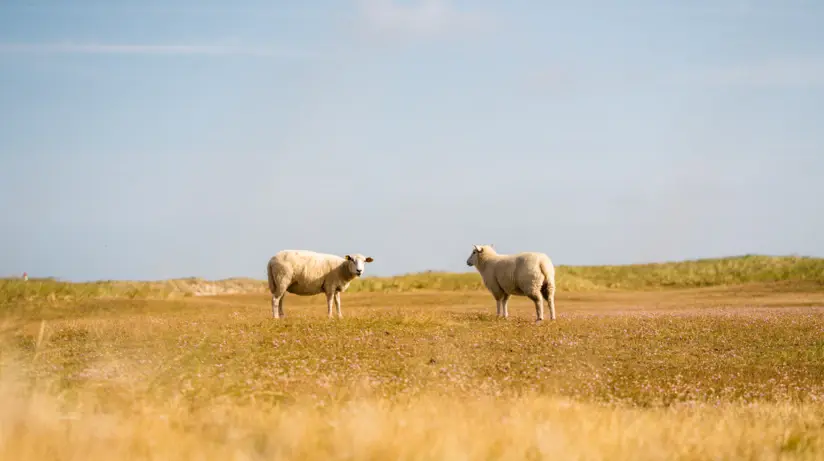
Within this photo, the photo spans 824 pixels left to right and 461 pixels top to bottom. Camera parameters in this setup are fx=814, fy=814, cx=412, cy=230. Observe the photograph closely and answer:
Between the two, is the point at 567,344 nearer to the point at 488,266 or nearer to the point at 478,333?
the point at 478,333

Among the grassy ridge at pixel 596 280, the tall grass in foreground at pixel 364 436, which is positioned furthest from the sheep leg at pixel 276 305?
the grassy ridge at pixel 596 280

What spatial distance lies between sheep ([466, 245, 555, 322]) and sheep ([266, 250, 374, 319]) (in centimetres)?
415

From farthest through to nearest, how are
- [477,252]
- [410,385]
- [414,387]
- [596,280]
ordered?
1. [596,280]
2. [477,252]
3. [410,385]
4. [414,387]

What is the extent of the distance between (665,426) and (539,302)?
18.0m

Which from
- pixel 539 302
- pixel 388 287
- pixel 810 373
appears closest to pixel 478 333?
pixel 539 302

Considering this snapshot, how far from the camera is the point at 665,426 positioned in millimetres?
7559

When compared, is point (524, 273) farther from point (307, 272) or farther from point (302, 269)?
point (302, 269)

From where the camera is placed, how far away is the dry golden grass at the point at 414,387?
18.2 feet

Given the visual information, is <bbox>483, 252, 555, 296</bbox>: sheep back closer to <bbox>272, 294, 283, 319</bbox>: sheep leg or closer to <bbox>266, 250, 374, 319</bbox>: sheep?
<bbox>266, 250, 374, 319</bbox>: sheep

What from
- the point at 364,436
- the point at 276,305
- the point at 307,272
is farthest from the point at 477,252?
the point at 364,436

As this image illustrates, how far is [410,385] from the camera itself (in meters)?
12.9

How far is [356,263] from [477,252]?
5.12m

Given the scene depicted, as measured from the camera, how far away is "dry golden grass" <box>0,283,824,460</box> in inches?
219

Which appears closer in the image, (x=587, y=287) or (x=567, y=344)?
(x=567, y=344)
